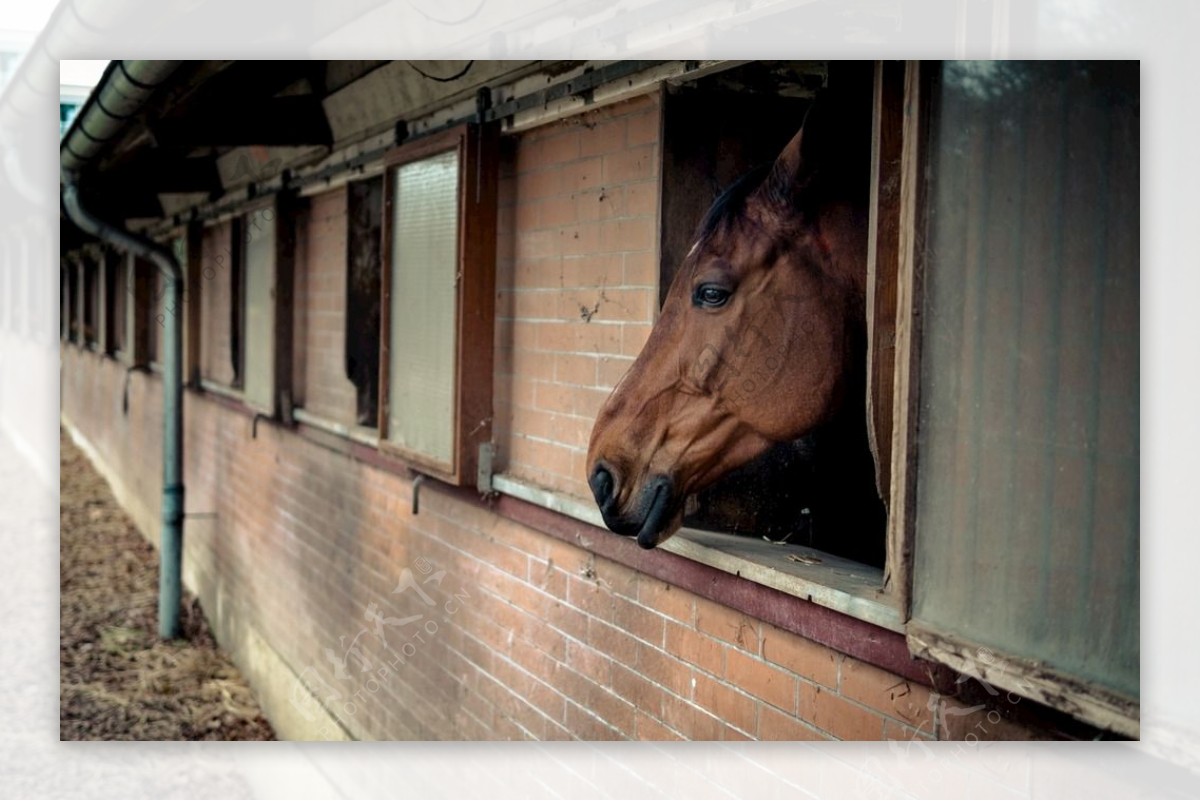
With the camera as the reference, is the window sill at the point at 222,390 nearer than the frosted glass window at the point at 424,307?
No

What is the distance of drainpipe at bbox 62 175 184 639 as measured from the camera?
6.72 meters

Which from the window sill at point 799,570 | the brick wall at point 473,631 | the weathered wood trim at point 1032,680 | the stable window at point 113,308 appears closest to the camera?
the weathered wood trim at point 1032,680

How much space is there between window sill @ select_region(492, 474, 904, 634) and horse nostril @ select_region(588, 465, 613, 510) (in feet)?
1.11

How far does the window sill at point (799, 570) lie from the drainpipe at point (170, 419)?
4842mm

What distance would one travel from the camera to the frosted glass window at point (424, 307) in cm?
374

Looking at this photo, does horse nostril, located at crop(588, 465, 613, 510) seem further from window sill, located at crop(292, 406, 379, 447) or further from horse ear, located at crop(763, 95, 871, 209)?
window sill, located at crop(292, 406, 379, 447)

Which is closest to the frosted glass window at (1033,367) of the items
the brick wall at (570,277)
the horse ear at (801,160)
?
the horse ear at (801,160)

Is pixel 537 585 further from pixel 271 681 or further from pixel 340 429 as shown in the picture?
pixel 271 681

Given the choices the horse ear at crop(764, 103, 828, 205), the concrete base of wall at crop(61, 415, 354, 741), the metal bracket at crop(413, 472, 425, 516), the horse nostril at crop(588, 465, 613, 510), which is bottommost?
the concrete base of wall at crop(61, 415, 354, 741)

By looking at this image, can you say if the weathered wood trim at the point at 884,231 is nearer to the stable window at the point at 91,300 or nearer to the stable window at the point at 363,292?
the stable window at the point at 363,292

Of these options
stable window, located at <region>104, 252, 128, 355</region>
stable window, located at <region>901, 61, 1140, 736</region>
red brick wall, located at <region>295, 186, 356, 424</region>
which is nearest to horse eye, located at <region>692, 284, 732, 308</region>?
stable window, located at <region>901, 61, 1140, 736</region>

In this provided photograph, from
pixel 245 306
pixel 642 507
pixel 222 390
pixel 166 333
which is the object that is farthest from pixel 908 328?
pixel 166 333

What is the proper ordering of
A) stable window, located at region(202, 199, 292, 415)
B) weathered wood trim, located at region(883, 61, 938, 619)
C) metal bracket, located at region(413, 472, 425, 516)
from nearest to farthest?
weathered wood trim, located at region(883, 61, 938, 619) → metal bracket, located at region(413, 472, 425, 516) → stable window, located at region(202, 199, 292, 415)

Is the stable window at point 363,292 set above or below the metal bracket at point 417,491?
above
